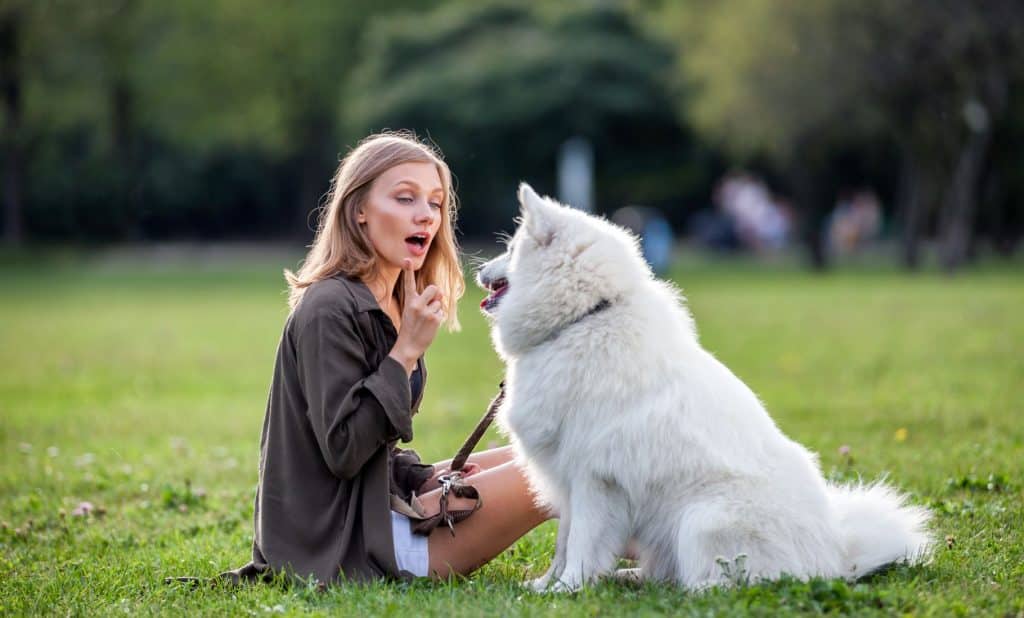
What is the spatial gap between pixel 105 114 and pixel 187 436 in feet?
135

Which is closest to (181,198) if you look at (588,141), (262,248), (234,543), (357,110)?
(262,248)

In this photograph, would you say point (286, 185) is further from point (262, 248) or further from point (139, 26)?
point (139, 26)

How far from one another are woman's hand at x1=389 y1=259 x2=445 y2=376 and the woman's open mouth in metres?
0.34

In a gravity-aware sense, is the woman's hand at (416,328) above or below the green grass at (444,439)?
above

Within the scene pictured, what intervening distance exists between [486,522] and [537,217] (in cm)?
136

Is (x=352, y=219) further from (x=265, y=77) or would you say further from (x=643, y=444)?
(x=265, y=77)

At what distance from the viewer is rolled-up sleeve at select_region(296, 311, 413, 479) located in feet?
14.6

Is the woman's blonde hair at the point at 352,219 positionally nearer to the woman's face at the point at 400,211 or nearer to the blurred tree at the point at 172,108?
the woman's face at the point at 400,211

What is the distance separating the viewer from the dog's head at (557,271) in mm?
4738

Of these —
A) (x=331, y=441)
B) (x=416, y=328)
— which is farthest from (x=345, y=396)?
(x=416, y=328)

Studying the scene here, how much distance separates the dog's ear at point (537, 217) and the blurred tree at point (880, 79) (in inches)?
1056

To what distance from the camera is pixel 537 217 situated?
4738mm

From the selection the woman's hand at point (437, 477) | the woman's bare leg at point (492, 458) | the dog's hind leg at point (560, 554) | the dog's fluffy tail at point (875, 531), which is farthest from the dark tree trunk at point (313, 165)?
the dog's fluffy tail at point (875, 531)

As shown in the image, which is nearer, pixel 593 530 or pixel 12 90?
pixel 593 530
